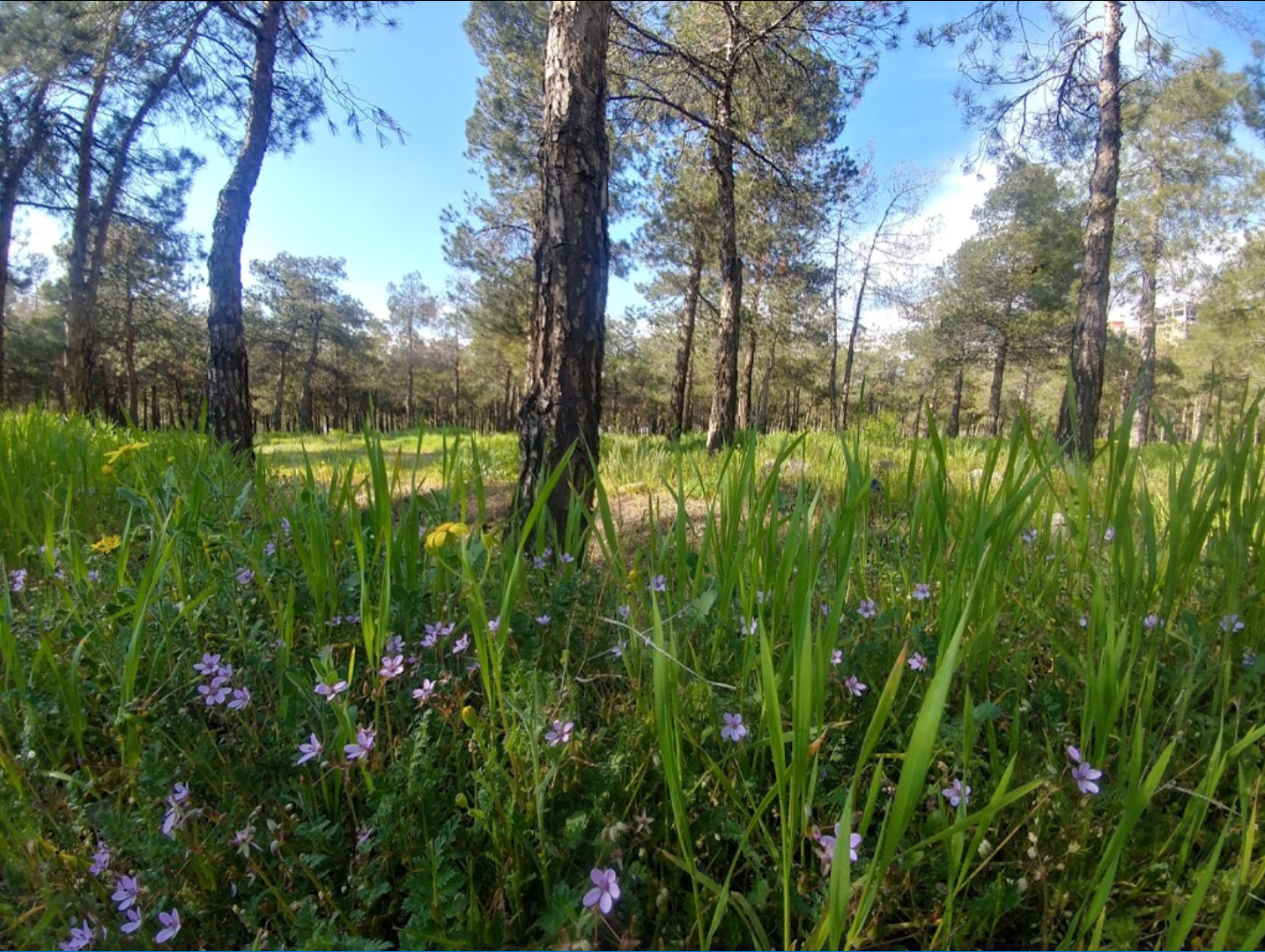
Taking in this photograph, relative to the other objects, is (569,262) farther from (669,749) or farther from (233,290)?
(233,290)

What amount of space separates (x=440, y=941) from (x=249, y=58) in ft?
30.6

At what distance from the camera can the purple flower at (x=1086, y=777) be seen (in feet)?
2.54

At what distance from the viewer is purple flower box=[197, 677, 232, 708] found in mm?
1007

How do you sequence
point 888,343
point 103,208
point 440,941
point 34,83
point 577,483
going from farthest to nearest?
point 888,343, point 103,208, point 34,83, point 577,483, point 440,941

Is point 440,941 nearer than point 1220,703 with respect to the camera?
Yes

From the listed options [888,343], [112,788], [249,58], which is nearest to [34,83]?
[249,58]

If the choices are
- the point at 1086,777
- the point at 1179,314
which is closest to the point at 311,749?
the point at 1086,777

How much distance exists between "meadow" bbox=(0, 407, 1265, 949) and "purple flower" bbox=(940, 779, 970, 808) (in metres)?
0.02

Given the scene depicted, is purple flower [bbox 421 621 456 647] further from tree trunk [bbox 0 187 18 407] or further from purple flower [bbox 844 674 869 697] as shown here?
tree trunk [bbox 0 187 18 407]

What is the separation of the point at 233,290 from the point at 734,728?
21.7ft

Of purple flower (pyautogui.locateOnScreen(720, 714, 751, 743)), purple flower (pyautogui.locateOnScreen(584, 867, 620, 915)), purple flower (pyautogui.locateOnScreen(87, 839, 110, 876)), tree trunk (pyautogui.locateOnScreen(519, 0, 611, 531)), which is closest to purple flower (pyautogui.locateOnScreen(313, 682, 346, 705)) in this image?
purple flower (pyautogui.locateOnScreen(87, 839, 110, 876))

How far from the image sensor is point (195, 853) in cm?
79

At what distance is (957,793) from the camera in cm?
84

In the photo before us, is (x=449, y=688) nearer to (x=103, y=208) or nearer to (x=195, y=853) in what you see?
(x=195, y=853)
